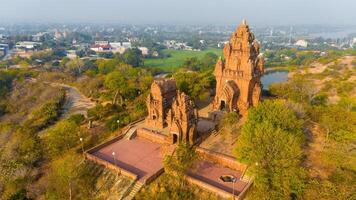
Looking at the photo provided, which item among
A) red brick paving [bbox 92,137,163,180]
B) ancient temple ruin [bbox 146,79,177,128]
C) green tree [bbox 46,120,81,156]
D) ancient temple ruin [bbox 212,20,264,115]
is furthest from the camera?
ancient temple ruin [bbox 212,20,264,115]

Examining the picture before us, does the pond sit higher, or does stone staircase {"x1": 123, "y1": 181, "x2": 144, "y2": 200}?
stone staircase {"x1": 123, "y1": 181, "x2": 144, "y2": 200}

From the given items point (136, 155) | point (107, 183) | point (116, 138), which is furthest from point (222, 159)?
point (116, 138)

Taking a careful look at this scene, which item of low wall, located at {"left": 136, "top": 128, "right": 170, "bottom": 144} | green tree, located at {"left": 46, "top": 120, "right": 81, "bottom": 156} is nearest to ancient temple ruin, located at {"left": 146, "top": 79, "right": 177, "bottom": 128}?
low wall, located at {"left": 136, "top": 128, "right": 170, "bottom": 144}

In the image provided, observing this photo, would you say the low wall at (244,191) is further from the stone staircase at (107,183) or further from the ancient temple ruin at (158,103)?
the ancient temple ruin at (158,103)

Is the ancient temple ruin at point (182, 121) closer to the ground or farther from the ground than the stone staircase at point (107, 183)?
farther from the ground

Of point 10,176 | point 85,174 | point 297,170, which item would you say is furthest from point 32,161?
A: point 297,170

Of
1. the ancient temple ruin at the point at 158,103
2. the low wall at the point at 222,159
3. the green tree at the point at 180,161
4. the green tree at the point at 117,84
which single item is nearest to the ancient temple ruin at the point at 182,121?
the low wall at the point at 222,159

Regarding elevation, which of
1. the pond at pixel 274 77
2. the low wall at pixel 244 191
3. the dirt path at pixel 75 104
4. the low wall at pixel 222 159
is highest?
the low wall at pixel 222 159

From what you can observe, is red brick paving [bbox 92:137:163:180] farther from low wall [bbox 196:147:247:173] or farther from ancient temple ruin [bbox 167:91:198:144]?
low wall [bbox 196:147:247:173]
